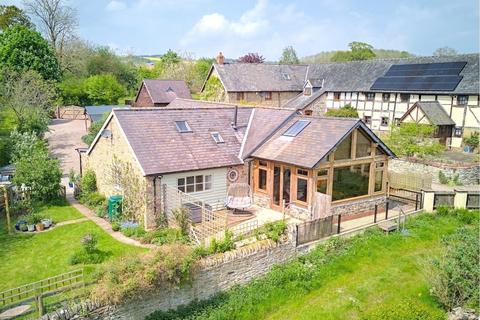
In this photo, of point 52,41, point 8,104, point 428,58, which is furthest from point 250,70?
point 52,41

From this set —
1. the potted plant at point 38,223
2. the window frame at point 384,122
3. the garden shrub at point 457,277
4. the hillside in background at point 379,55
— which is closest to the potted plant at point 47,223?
the potted plant at point 38,223

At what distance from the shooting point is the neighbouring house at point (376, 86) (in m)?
34.8

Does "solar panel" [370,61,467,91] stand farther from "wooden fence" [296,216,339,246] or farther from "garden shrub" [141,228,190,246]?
"garden shrub" [141,228,190,246]

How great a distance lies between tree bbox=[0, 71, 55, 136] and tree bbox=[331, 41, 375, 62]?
193ft

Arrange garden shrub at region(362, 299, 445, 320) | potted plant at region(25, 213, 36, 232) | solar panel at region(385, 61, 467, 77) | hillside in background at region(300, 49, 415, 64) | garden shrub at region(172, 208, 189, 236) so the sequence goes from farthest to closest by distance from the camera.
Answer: hillside in background at region(300, 49, 415, 64), solar panel at region(385, 61, 467, 77), potted plant at region(25, 213, 36, 232), garden shrub at region(172, 208, 189, 236), garden shrub at region(362, 299, 445, 320)

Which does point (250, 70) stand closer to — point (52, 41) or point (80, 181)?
point (80, 181)

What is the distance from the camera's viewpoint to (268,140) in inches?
838

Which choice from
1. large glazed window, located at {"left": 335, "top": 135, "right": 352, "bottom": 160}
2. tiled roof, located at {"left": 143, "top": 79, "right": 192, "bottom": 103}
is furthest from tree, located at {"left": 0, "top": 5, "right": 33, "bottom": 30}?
large glazed window, located at {"left": 335, "top": 135, "right": 352, "bottom": 160}

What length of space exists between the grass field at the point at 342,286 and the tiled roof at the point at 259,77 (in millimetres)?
29713

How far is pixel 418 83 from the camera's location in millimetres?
37719

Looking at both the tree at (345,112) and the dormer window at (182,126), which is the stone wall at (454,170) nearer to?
the tree at (345,112)

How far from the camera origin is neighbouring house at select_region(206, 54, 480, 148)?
34.8 meters

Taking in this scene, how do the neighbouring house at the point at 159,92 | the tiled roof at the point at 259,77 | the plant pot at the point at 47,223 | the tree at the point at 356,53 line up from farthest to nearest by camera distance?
the tree at the point at 356,53, the tiled roof at the point at 259,77, the neighbouring house at the point at 159,92, the plant pot at the point at 47,223

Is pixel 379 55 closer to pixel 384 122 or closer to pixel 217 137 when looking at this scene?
pixel 384 122
